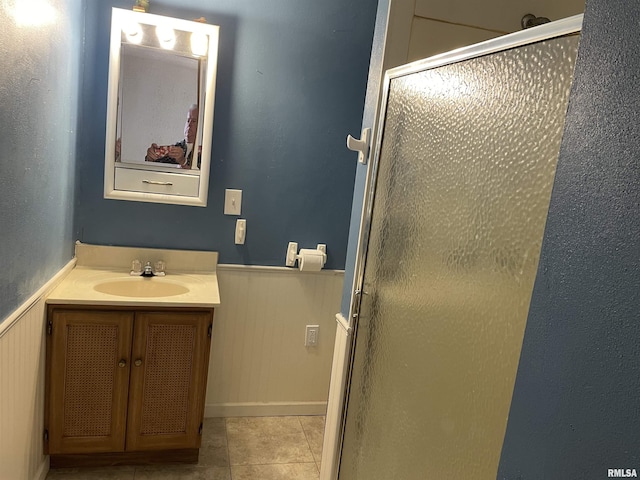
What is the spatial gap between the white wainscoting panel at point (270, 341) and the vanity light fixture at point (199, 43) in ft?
3.48

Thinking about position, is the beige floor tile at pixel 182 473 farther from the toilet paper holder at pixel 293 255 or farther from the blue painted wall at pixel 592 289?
the blue painted wall at pixel 592 289

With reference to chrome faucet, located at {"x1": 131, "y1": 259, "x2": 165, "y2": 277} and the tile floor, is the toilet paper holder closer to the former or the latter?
chrome faucet, located at {"x1": 131, "y1": 259, "x2": 165, "y2": 277}

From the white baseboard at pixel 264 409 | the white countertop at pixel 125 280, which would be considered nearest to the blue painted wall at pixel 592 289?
the white countertop at pixel 125 280

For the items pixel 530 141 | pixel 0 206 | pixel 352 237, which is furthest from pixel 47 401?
pixel 530 141

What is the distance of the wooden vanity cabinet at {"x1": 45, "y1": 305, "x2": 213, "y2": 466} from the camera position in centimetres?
203

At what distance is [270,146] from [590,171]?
6.61 ft

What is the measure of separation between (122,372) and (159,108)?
1.22 metres

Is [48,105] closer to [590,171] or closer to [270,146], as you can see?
[270,146]

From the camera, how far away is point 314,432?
2695mm

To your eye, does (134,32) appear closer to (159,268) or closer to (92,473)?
(159,268)

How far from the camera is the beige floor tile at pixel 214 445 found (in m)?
2.34

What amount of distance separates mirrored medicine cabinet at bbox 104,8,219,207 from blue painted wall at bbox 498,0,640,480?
6.48 ft

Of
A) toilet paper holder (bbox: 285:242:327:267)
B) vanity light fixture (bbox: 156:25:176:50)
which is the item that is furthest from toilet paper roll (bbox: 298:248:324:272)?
vanity light fixture (bbox: 156:25:176:50)

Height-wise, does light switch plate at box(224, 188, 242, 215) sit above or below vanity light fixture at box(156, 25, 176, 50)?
below
